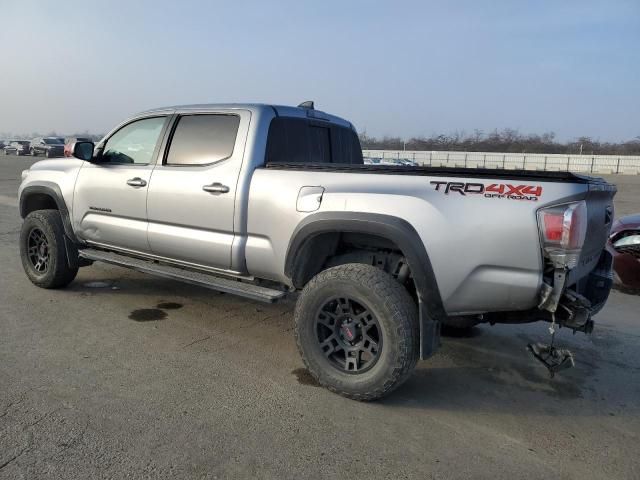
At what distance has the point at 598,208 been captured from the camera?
3363 mm

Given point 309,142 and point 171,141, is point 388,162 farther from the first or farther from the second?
point 171,141

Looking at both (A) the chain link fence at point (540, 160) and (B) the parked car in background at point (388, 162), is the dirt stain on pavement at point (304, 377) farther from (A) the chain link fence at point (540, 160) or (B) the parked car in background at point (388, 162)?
(A) the chain link fence at point (540, 160)

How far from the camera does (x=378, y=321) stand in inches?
134

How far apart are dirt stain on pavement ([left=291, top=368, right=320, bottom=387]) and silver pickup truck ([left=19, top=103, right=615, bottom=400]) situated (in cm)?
15

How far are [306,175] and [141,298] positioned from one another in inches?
113

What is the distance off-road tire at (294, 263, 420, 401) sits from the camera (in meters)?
3.32

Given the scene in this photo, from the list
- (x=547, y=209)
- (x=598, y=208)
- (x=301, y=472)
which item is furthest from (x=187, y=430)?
(x=598, y=208)

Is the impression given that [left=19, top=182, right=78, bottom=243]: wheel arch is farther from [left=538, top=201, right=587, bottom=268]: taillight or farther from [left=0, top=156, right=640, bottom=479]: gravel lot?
[left=538, top=201, right=587, bottom=268]: taillight

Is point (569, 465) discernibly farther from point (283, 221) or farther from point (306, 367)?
point (283, 221)

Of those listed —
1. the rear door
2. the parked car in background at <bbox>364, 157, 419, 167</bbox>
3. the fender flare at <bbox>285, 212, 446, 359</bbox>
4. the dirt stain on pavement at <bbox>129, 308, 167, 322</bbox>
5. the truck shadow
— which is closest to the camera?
the fender flare at <bbox>285, 212, 446, 359</bbox>

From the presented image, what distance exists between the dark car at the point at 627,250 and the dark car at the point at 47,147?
44.1 m

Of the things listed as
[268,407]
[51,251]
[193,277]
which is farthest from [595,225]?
[51,251]

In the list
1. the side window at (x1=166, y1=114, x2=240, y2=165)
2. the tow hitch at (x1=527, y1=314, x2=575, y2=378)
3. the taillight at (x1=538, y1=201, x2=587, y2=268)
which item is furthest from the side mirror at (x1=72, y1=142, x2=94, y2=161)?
the tow hitch at (x1=527, y1=314, x2=575, y2=378)

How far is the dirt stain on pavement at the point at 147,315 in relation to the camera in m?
5.00
